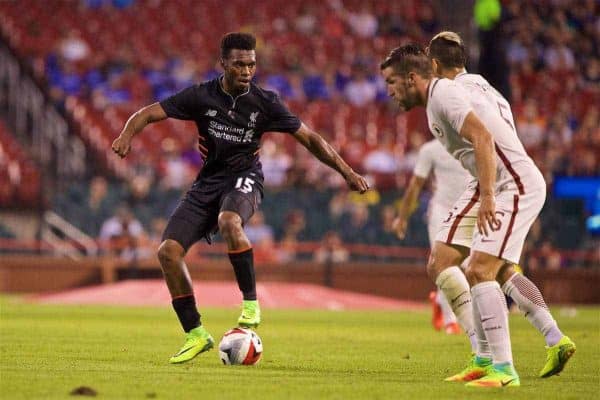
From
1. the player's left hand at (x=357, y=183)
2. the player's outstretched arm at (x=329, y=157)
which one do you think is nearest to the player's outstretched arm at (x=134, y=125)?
the player's outstretched arm at (x=329, y=157)

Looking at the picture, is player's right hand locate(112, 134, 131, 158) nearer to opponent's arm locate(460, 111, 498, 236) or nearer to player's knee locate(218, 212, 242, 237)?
player's knee locate(218, 212, 242, 237)

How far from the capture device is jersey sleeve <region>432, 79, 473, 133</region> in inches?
311

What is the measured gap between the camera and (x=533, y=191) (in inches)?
323

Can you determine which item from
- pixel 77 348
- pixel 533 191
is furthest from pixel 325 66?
pixel 533 191

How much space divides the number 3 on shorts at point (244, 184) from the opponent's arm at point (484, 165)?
270 centimetres

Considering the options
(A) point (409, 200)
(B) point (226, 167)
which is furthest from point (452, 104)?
(A) point (409, 200)

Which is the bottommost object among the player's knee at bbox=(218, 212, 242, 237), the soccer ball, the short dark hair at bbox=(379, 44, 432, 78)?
the soccer ball

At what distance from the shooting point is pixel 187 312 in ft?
32.9

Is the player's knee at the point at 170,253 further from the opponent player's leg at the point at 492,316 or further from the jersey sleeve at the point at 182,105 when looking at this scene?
the opponent player's leg at the point at 492,316

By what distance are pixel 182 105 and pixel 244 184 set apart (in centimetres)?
83

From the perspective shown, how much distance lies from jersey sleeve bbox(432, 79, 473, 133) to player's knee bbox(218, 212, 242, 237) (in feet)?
7.75

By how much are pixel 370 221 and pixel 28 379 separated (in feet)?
57.2

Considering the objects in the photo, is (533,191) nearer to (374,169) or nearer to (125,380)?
(125,380)

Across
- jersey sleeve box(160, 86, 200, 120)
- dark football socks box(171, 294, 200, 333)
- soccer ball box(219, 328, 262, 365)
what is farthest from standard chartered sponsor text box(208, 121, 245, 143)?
→ soccer ball box(219, 328, 262, 365)
